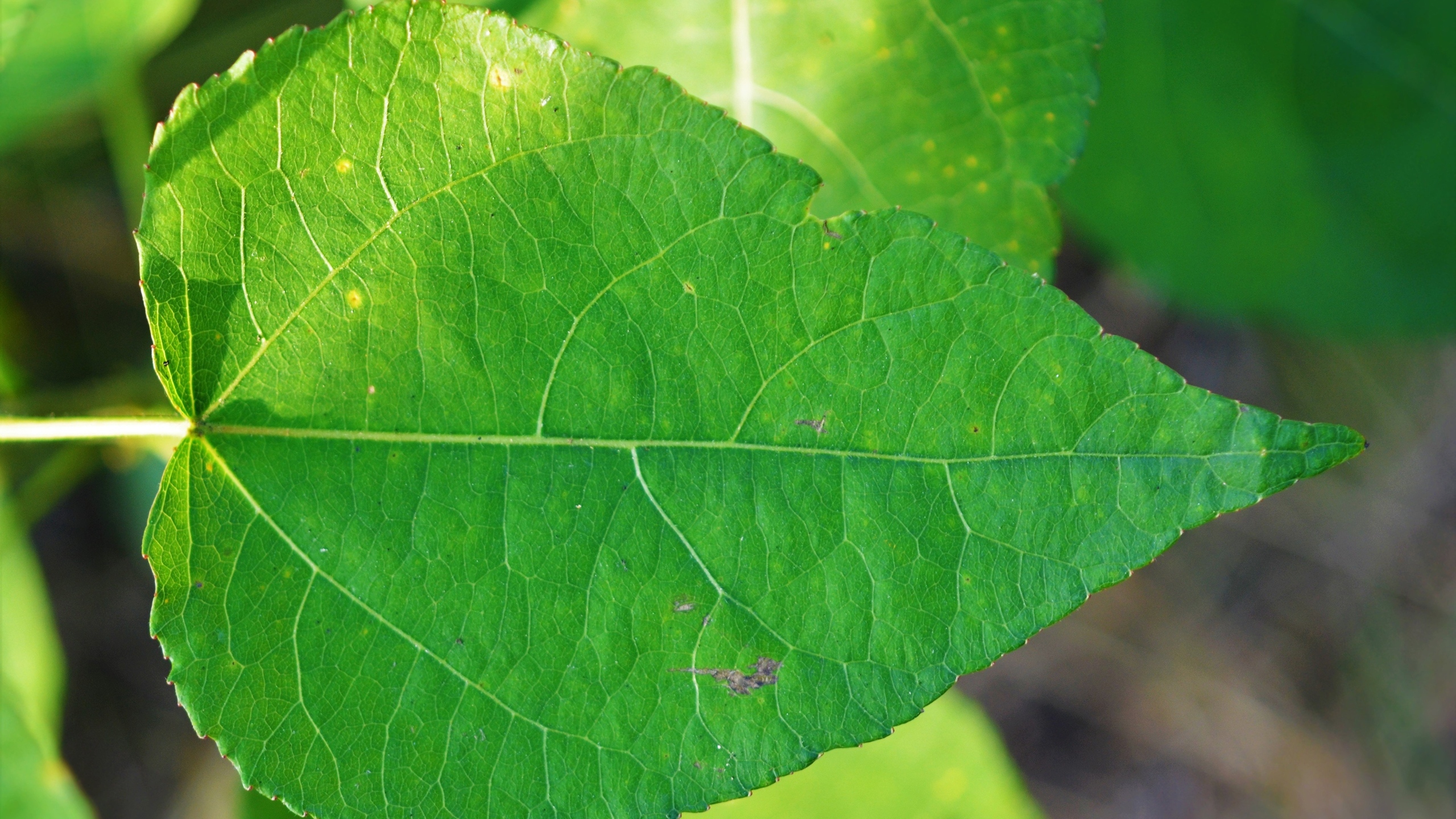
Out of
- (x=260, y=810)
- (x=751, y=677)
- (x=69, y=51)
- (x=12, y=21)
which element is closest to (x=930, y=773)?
(x=751, y=677)

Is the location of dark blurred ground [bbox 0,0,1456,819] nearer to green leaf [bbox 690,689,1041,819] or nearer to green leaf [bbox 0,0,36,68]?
green leaf [bbox 690,689,1041,819]

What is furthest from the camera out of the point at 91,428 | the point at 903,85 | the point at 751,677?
the point at 903,85

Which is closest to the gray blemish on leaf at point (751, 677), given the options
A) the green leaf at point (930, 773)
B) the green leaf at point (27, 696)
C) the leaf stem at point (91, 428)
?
the leaf stem at point (91, 428)

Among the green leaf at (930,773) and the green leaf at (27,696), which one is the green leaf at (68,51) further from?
the green leaf at (930,773)

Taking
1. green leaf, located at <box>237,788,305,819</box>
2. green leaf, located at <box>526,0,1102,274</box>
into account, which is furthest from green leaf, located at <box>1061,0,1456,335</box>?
green leaf, located at <box>237,788,305,819</box>

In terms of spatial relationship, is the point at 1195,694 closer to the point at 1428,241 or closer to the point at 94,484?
the point at 1428,241

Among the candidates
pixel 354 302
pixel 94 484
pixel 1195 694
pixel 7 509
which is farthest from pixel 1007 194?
pixel 94 484

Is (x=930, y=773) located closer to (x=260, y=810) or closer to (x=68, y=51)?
(x=260, y=810)
